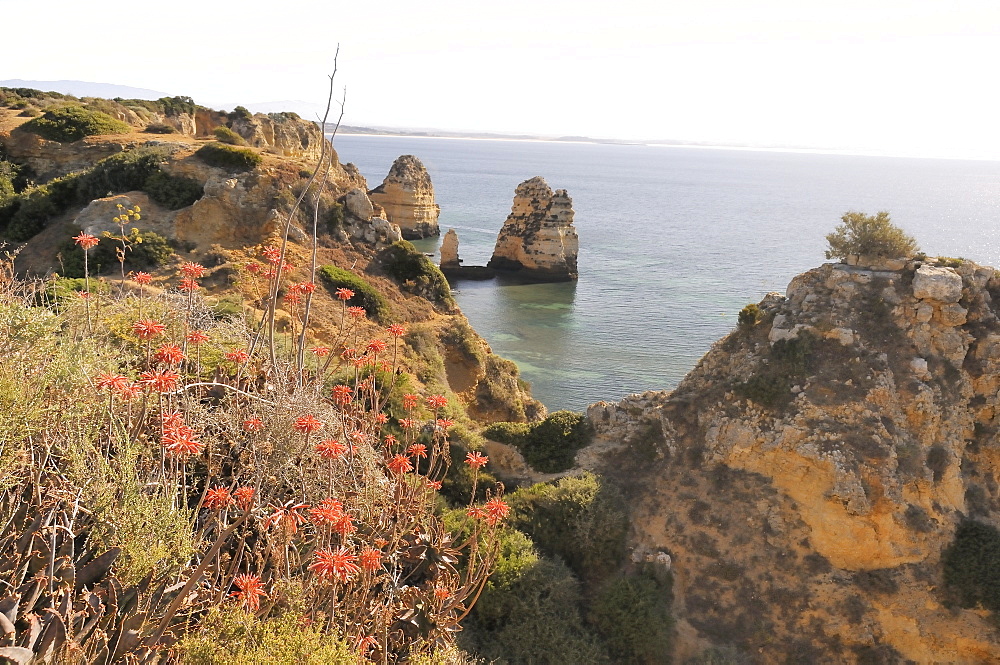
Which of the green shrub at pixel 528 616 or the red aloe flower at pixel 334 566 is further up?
the red aloe flower at pixel 334 566

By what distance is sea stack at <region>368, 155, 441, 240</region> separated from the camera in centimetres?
6844

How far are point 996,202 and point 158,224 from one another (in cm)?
20690

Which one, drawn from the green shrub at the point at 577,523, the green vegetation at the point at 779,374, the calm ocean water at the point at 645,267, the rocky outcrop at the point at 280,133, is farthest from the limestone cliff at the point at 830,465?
the rocky outcrop at the point at 280,133

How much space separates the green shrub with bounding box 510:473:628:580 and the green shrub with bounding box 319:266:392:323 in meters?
11.3

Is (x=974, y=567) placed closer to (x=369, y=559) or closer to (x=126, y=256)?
(x=369, y=559)

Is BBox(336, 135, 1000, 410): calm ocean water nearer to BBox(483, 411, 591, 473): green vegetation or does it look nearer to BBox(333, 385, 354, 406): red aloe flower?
BBox(483, 411, 591, 473): green vegetation

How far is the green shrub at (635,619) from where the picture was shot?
11070 millimetres

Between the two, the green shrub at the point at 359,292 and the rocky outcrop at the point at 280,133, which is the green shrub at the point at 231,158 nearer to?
the green shrub at the point at 359,292

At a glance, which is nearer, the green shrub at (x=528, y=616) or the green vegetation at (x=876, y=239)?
the green shrub at (x=528, y=616)

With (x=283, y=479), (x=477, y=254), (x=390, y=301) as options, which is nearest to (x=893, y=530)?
(x=283, y=479)

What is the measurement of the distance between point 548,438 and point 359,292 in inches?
416

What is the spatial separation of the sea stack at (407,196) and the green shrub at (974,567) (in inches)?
2415

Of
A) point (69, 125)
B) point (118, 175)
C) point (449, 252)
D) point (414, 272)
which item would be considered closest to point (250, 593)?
point (414, 272)

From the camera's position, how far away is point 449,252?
189 feet
